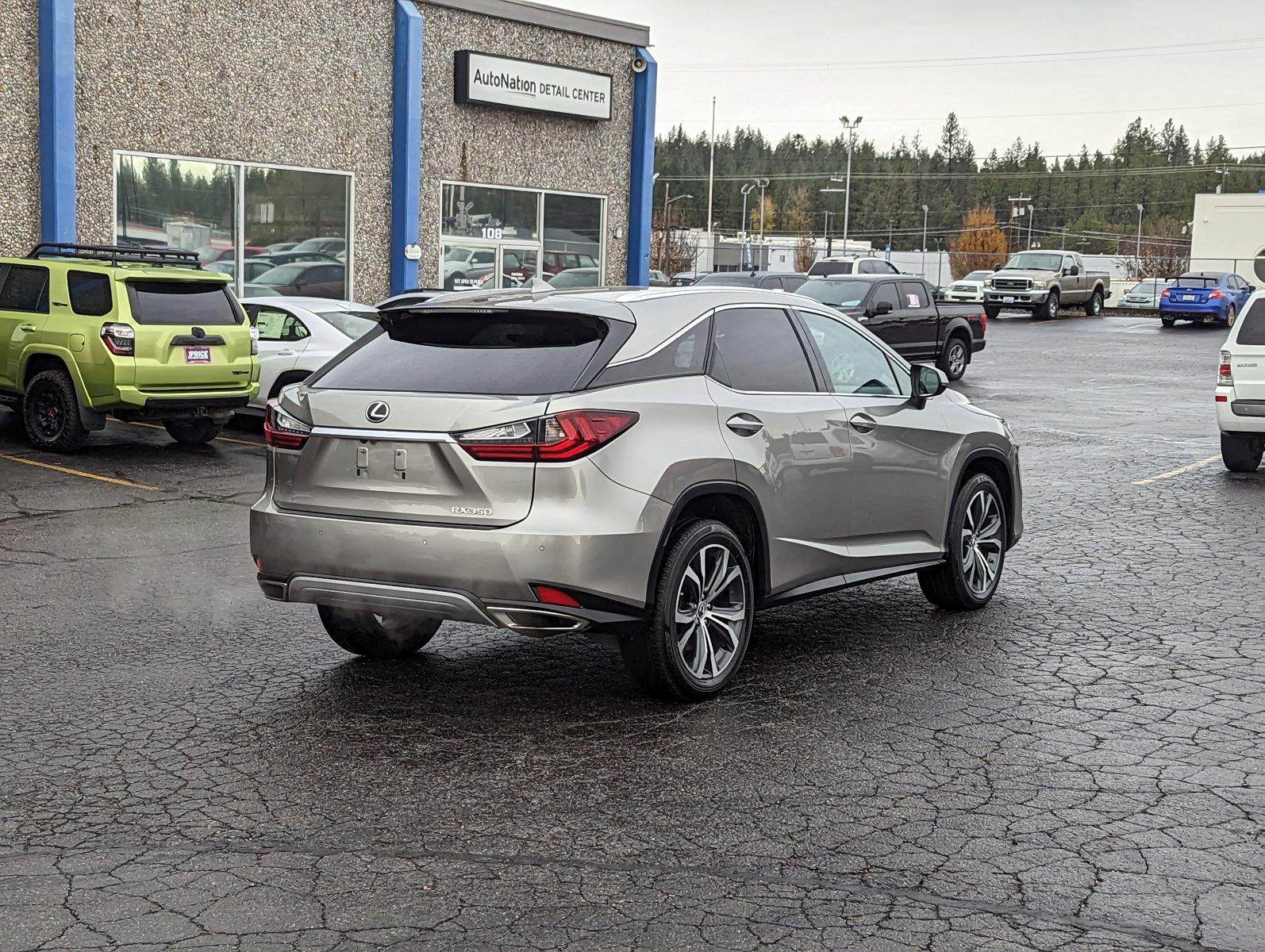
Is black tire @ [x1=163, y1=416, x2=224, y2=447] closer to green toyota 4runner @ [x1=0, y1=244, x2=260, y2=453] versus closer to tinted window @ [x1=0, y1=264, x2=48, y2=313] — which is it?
green toyota 4runner @ [x1=0, y1=244, x2=260, y2=453]

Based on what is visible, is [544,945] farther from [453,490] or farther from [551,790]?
[453,490]

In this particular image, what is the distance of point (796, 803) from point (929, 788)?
54 cm

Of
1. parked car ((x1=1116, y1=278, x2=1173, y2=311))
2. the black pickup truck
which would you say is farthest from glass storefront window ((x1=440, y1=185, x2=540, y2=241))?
parked car ((x1=1116, y1=278, x2=1173, y2=311))

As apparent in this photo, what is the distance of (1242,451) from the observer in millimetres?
14625

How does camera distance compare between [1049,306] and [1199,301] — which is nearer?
[1199,301]

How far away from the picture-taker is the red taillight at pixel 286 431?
6320 mm

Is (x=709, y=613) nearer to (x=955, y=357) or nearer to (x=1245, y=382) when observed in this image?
(x=1245, y=382)

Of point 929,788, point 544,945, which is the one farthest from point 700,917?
point 929,788

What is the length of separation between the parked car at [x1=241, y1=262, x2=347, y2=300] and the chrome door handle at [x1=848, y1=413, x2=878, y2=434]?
16.6 metres

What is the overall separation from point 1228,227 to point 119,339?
304 ft

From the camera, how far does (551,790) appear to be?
5.25 meters

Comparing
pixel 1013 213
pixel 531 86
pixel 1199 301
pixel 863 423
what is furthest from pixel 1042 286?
pixel 1013 213

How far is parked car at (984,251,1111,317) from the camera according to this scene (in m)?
47.0

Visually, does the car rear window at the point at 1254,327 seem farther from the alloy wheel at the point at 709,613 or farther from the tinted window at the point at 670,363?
the alloy wheel at the point at 709,613
